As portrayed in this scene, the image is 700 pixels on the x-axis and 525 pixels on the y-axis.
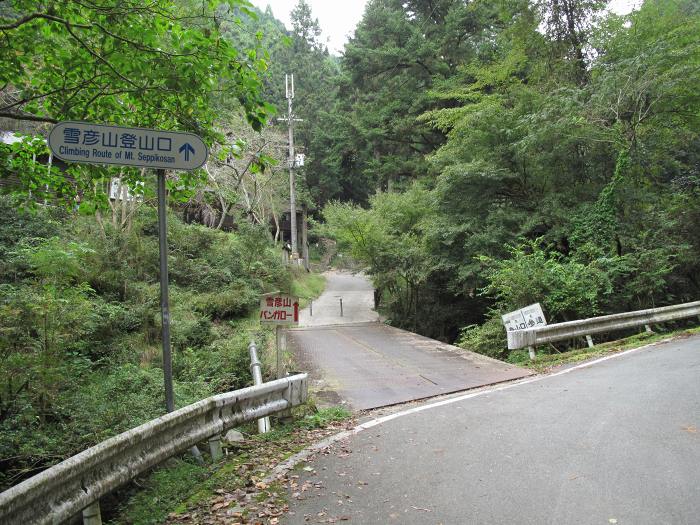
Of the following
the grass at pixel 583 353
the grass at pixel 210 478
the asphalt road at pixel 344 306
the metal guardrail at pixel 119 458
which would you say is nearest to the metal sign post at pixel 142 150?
the metal guardrail at pixel 119 458

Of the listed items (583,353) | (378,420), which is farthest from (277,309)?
(583,353)

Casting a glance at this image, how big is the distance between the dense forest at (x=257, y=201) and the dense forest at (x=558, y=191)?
8 cm

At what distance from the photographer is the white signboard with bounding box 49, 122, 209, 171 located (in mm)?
4105

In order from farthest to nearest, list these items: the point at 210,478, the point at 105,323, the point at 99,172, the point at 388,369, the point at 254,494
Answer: the point at 105,323 → the point at 388,369 → the point at 99,172 → the point at 210,478 → the point at 254,494

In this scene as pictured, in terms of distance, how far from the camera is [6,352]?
22.0 ft

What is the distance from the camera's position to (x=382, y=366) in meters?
11.3

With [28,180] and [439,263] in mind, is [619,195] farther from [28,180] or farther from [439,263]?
[28,180]

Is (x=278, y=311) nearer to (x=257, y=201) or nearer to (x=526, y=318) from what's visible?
(x=526, y=318)

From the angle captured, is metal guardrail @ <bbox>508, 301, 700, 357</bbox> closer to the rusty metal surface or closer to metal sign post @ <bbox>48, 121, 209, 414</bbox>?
the rusty metal surface

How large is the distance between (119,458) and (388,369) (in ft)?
24.6

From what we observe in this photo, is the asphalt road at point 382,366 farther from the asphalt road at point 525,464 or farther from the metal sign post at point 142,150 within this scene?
the metal sign post at point 142,150

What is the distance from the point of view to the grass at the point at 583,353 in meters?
11.3

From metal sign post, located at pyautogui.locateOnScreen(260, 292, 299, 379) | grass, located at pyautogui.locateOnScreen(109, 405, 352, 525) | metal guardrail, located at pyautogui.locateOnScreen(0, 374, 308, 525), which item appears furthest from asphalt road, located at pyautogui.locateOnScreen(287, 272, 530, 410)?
metal guardrail, located at pyautogui.locateOnScreen(0, 374, 308, 525)

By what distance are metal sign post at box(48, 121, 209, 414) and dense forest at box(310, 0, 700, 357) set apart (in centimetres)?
1115
